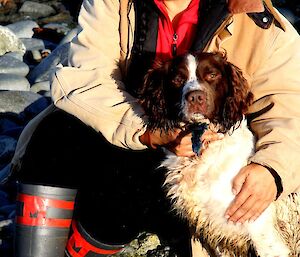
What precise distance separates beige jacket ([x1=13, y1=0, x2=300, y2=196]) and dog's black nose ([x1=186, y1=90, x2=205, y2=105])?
0.35 metres

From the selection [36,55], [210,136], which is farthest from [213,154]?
[36,55]

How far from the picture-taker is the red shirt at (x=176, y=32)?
393 cm

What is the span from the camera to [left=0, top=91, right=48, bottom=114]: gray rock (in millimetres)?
7418

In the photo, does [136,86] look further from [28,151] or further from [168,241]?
[168,241]

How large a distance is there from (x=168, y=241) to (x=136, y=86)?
39.9 inches

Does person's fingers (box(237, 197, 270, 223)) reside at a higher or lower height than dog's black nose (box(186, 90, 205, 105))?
lower

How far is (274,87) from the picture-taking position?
147 inches

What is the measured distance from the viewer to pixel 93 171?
4277 mm

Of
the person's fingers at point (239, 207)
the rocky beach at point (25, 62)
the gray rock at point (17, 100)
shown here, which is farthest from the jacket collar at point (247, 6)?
the gray rock at point (17, 100)

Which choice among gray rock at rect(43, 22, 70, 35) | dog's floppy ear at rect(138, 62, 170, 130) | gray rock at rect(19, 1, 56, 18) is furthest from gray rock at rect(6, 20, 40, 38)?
dog's floppy ear at rect(138, 62, 170, 130)

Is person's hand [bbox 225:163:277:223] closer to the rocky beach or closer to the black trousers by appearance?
the black trousers

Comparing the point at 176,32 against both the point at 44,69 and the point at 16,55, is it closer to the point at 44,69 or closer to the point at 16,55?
the point at 44,69

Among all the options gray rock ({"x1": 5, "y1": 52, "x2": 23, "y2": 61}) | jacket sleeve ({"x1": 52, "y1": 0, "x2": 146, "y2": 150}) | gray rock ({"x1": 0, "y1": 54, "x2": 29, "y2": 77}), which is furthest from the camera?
gray rock ({"x1": 5, "y1": 52, "x2": 23, "y2": 61})

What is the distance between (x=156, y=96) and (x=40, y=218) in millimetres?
930
